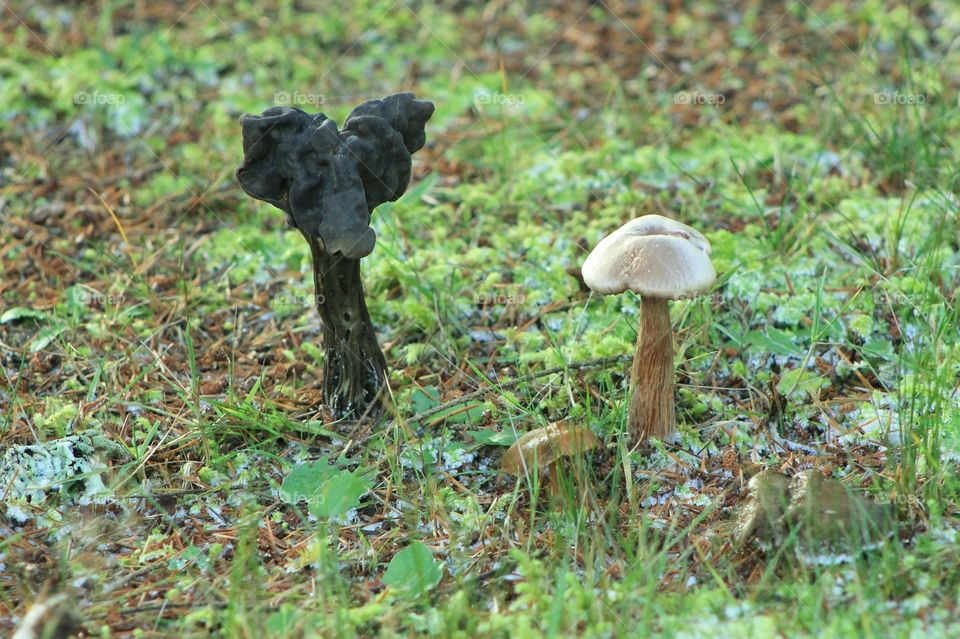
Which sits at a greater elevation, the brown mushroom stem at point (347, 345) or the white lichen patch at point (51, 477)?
the brown mushroom stem at point (347, 345)

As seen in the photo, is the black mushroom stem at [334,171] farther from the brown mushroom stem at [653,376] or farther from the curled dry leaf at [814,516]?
the curled dry leaf at [814,516]

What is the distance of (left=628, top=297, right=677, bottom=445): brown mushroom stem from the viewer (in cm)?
327

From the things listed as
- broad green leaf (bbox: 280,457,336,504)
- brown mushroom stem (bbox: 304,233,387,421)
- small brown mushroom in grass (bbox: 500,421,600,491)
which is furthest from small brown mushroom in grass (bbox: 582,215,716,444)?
broad green leaf (bbox: 280,457,336,504)

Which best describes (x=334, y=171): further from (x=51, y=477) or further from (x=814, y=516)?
(x=814, y=516)

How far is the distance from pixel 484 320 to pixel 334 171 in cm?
121

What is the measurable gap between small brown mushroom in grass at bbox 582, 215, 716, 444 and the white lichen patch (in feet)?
6.11

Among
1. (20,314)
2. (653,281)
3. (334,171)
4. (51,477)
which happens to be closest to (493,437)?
(653,281)

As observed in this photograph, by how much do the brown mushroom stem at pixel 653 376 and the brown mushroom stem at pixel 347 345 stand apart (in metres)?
0.95

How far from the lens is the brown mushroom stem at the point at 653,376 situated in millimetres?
3271

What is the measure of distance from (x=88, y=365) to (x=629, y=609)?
2.51 meters

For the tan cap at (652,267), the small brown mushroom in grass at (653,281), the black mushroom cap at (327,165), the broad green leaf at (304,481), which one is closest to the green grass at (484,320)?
the broad green leaf at (304,481)

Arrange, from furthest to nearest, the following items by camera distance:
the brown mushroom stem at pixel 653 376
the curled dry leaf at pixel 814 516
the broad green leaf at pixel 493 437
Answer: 1. the broad green leaf at pixel 493 437
2. the brown mushroom stem at pixel 653 376
3. the curled dry leaf at pixel 814 516

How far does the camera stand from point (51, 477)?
129 inches

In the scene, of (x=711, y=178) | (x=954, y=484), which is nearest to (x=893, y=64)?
(x=711, y=178)
